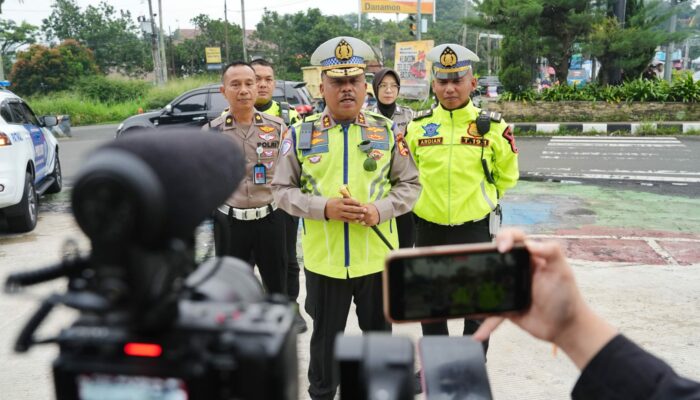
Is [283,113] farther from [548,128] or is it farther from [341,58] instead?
[548,128]

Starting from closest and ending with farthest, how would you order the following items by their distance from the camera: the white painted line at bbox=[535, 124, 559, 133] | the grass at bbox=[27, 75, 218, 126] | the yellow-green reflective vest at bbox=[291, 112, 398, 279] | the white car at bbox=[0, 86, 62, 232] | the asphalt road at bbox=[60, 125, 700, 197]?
the yellow-green reflective vest at bbox=[291, 112, 398, 279]
the white car at bbox=[0, 86, 62, 232]
the asphalt road at bbox=[60, 125, 700, 197]
the white painted line at bbox=[535, 124, 559, 133]
the grass at bbox=[27, 75, 218, 126]

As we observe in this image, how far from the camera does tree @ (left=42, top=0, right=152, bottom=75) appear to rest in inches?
1746

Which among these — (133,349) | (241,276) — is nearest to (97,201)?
(133,349)

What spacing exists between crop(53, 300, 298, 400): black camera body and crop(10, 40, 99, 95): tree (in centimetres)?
3460

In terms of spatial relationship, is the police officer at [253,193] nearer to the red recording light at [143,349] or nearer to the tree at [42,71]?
the red recording light at [143,349]

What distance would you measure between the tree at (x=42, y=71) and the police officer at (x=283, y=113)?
3048 centimetres

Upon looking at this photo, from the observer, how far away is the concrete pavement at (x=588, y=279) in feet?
10.9

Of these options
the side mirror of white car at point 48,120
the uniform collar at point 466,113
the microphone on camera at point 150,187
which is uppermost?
the microphone on camera at point 150,187

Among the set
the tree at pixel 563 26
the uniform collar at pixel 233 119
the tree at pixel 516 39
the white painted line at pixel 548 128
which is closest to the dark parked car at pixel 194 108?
the white painted line at pixel 548 128

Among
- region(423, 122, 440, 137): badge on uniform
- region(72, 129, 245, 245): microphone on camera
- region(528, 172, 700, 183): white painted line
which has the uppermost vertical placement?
region(72, 129, 245, 245): microphone on camera

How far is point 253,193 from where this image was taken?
3812 millimetres

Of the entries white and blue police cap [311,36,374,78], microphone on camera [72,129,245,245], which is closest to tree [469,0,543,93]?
white and blue police cap [311,36,374,78]

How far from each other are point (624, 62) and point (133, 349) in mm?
16568

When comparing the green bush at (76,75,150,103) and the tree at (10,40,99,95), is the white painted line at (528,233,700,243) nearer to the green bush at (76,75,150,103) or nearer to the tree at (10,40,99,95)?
the green bush at (76,75,150,103)
